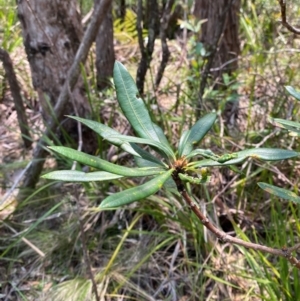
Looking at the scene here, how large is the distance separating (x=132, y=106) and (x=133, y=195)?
20 centimetres

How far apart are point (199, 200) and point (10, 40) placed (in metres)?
1.94

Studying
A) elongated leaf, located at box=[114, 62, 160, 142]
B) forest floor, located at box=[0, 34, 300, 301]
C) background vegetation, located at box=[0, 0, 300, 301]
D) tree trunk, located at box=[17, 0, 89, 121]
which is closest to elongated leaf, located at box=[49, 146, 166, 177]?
elongated leaf, located at box=[114, 62, 160, 142]

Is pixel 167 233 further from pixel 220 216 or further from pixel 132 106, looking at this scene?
pixel 132 106

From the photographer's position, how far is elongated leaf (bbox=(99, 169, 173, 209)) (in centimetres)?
53

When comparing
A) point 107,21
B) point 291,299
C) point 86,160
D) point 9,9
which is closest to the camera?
point 86,160

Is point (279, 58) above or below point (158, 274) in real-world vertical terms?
above

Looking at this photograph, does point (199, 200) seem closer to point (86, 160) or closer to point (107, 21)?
point (86, 160)

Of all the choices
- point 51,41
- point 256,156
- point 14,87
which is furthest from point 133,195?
point 14,87

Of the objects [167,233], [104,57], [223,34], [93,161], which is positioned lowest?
[167,233]

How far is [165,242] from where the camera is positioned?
1401mm

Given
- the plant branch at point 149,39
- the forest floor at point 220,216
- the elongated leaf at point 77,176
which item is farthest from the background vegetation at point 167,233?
the elongated leaf at point 77,176

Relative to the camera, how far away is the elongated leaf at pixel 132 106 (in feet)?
2.24

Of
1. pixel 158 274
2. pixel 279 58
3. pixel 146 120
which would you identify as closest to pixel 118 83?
pixel 146 120

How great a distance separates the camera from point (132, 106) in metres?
0.69
